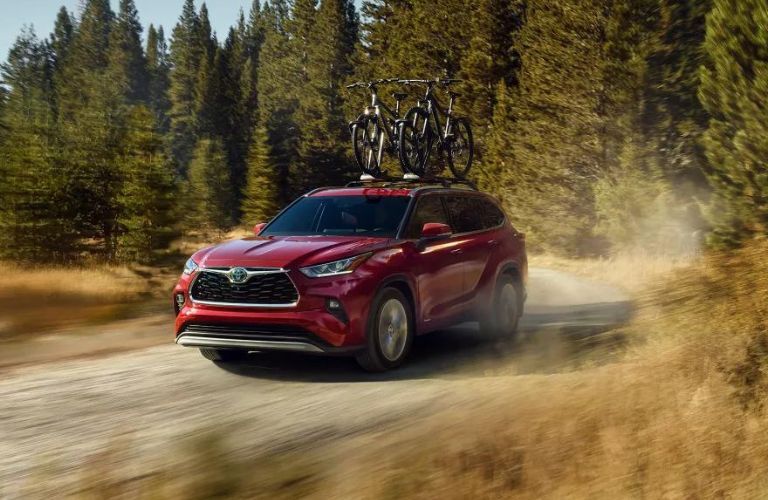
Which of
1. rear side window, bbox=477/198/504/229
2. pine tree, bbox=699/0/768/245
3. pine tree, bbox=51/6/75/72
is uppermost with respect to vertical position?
pine tree, bbox=51/6/75/72

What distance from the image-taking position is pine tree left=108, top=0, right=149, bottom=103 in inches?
4717

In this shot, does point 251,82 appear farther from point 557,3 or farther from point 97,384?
point 97,384

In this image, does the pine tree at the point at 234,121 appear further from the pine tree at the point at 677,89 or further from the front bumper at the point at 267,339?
the front bumper at the point at 267,339

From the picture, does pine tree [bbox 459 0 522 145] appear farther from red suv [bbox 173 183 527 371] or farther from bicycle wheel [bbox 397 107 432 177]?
red suv [bbox 173 183 527 371]

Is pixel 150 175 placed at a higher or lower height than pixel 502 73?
lower

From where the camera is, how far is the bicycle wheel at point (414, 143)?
64.0ft

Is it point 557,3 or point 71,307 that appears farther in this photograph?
point 557,3

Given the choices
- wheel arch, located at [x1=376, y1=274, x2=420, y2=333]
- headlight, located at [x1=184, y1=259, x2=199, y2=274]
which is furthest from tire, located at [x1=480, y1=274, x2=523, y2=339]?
headlight, located at [x1=184, y1=259, x2=199, y2=274]

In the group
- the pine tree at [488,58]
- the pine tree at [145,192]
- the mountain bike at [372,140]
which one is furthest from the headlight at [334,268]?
the pine tree at [488,58]

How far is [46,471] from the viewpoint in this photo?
511 centimetres

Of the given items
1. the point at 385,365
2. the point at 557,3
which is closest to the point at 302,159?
the point at 557,3

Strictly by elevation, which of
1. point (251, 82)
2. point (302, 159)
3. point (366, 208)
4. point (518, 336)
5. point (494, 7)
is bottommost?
point (518, 336)

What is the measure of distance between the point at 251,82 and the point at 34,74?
24475 mm

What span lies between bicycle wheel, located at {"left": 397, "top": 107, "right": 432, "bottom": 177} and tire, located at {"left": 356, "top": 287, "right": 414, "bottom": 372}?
1103cm
